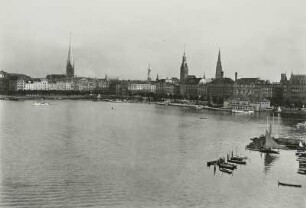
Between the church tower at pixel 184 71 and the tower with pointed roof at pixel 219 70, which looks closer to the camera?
the tower with pointed roof at pixel 219 70

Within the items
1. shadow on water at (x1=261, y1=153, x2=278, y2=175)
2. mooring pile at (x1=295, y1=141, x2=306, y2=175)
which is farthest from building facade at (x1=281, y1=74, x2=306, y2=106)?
shadow on water at (x1=261, y1=153, x2=278, y2=175)

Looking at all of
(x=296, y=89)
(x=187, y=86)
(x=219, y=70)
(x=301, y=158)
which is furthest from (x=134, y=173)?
(x=187, y=86)

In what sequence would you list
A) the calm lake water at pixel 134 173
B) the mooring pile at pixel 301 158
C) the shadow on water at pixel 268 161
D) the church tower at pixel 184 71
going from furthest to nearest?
1. the church tower at pixel 184 71
2. the shadow on water at pixel 268 161
3. the mooring pile at pixel 301 158
4. the calm lake water at pixel 134 173

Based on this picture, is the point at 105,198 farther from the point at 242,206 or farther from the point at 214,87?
the point at 214,87

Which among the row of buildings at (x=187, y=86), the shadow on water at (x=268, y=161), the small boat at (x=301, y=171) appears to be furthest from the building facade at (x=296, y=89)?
the small boat at (x=301, y=171)

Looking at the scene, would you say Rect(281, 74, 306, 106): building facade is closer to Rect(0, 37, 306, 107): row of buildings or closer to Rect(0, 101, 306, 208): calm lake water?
Rect(0, 37, 306, 107): row of buildings

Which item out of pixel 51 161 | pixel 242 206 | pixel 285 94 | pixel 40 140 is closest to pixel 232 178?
pixel 242 206

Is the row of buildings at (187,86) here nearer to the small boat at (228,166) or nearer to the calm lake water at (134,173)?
the calm lake water at (134,173)

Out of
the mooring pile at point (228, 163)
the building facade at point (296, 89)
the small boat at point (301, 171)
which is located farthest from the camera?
the building facade at point (296, 89)

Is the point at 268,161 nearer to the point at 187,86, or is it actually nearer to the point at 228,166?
the point at 228,166
